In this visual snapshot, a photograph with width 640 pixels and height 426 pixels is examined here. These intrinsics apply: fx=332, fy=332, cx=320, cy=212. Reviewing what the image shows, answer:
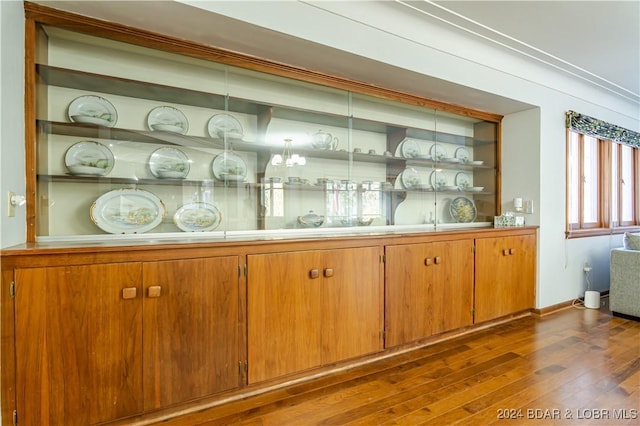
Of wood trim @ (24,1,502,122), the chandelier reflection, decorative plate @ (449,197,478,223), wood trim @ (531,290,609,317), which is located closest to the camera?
wood trim @ (24,1,502,122)

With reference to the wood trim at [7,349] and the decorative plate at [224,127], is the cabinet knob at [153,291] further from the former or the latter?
the decorative plate at [224,127]

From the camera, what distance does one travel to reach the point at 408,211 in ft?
11.1

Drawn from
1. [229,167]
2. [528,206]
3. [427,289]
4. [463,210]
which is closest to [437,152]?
[463,210]

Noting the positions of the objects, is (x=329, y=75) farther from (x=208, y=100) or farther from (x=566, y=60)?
(x=566, y=60)

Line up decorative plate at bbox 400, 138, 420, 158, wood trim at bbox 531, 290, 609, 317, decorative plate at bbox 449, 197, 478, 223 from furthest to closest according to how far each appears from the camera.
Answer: decorative plate at bbox 449, 197, 478, 223 → wood trim at bbox 531, 290, 609, 317 → decorative plate at bbox 400, 138, 420, 158

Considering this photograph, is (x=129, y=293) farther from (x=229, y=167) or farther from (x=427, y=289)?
(x=427, y=289)

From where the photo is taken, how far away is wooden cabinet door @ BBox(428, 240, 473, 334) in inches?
108

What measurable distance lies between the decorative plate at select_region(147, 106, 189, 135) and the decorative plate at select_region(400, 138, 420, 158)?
6.69ft

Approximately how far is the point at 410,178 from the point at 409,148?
0.31 m

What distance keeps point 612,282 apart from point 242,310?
149 inches

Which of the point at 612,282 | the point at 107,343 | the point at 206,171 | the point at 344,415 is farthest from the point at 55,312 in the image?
the point at 612,282

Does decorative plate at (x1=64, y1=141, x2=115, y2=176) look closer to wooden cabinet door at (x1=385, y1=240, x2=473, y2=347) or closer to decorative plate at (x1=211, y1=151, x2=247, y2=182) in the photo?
decorative plate at (x1=211, y1=151, x2=247, y2=182)

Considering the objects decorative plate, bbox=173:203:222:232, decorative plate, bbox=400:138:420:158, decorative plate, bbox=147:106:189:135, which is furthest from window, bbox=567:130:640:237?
decorative plate, bbox=147:106:189:135

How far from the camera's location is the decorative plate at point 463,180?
3773mm
